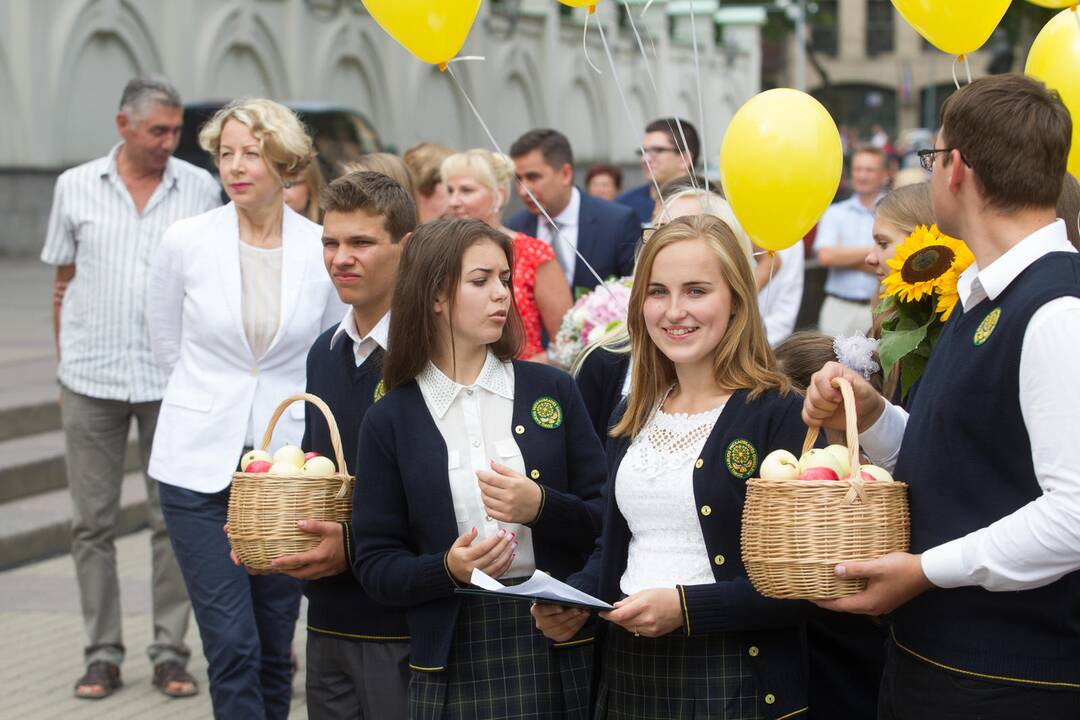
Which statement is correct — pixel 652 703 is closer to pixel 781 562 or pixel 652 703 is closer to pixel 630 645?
pixel 630 645

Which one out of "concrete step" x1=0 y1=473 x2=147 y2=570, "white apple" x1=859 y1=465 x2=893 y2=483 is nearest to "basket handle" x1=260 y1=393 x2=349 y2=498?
"white apple" x1=859 y1=465 x2=893 y2=483

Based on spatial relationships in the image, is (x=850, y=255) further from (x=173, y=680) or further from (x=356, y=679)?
(x=356, y=679)

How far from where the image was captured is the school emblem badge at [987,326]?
9.00 ft

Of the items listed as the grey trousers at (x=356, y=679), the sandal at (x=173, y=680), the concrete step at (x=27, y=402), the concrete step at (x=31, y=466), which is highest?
the grey trousers at (x=356, y=679)

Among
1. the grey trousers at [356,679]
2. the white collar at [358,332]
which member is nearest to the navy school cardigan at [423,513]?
the grey trousers at [356,679]

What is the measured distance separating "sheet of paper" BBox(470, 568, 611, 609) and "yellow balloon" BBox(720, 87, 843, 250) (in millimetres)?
1403

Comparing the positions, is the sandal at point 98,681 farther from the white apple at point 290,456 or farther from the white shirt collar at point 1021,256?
the white shirt collar at point 1021,256

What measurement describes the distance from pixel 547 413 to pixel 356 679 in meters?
0.93

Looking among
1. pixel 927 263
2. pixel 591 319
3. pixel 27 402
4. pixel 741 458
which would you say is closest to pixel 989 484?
pixel 741 458

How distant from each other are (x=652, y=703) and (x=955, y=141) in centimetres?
140

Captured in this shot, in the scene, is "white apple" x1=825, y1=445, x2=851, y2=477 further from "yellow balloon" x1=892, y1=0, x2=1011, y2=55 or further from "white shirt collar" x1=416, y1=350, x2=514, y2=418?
"yellow balloon" x1=892, y1=0, x2=1011, y2=55

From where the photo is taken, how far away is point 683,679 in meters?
3.28

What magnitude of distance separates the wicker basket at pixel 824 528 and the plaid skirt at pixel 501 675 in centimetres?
96

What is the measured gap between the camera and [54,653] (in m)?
→ 6.85
